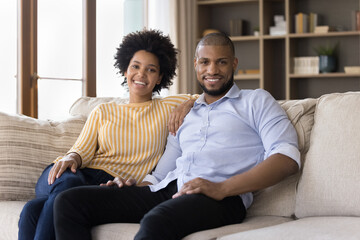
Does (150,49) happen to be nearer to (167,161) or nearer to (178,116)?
(178,116)

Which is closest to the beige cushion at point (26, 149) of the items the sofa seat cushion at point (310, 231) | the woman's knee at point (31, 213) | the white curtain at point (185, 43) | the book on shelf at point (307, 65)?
the woman's knee at point (31, 213)

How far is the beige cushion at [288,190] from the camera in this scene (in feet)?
6.91

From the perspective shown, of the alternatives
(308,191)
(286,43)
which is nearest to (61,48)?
(286,43)

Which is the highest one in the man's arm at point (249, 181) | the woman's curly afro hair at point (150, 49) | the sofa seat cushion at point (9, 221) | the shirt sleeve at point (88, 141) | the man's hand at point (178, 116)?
the woman's curly afro hair at point (150, 49)

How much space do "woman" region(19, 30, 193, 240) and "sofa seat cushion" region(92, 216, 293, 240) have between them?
0.22m

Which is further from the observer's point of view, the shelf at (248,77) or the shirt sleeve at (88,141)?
the shelf at (248,77)

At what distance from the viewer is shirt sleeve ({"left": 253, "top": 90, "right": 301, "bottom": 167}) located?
6.46ft

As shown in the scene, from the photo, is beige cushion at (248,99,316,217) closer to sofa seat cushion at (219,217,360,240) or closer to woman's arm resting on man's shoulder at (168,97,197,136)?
sofa seat cushion at (219,217,360,240)

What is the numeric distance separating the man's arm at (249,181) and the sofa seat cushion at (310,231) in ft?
0.57

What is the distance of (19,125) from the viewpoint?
102 inches

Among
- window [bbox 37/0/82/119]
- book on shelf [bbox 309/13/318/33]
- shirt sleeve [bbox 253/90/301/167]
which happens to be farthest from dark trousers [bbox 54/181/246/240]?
book on shelf [bbox 309/13/318/33]

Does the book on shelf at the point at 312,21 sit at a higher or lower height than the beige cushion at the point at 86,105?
higher

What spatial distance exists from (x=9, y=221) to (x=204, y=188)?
0.88 meters

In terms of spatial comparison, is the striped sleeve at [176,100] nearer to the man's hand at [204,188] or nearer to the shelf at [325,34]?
the man's hand at [204,188]
